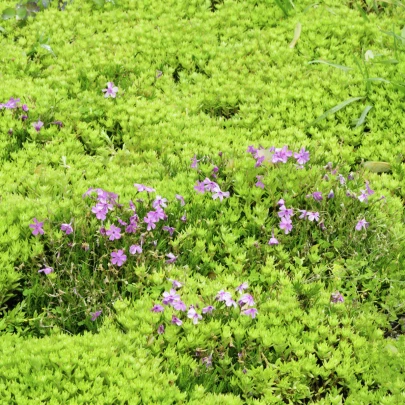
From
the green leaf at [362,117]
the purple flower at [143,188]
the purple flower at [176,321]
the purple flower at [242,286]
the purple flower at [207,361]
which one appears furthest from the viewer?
the green leaf at [362,117]

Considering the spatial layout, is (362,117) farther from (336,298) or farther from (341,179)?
(336,298)

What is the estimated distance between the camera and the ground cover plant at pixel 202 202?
12.5 ft

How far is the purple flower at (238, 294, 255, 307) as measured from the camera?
4.03 meters

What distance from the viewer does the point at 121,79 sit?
6.39 m

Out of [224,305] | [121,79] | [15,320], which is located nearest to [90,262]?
[15,320]

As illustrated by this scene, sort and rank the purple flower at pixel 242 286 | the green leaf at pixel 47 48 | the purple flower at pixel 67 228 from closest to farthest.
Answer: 1. the purple flower at pixel 242 286
2. the purple flower at pixel 67 228
3. the green leaf at pixel 47 48

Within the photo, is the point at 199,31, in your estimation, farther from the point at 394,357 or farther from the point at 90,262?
the point at 394,357

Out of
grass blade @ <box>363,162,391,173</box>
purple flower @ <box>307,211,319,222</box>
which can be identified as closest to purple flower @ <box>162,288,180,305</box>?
purple flower @ <box>307,211,319,222</box>

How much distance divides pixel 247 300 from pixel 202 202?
1.07 metres

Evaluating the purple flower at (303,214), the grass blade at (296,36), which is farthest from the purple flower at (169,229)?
the grass blade at (296,36)

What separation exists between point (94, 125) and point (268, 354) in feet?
9.36

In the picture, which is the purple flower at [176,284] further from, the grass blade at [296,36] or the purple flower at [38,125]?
the grass blade at [296,36]

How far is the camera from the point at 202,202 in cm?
487

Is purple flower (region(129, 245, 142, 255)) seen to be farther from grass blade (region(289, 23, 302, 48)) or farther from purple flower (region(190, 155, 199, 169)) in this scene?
grass blade (region(289, 23, 302, 48))
